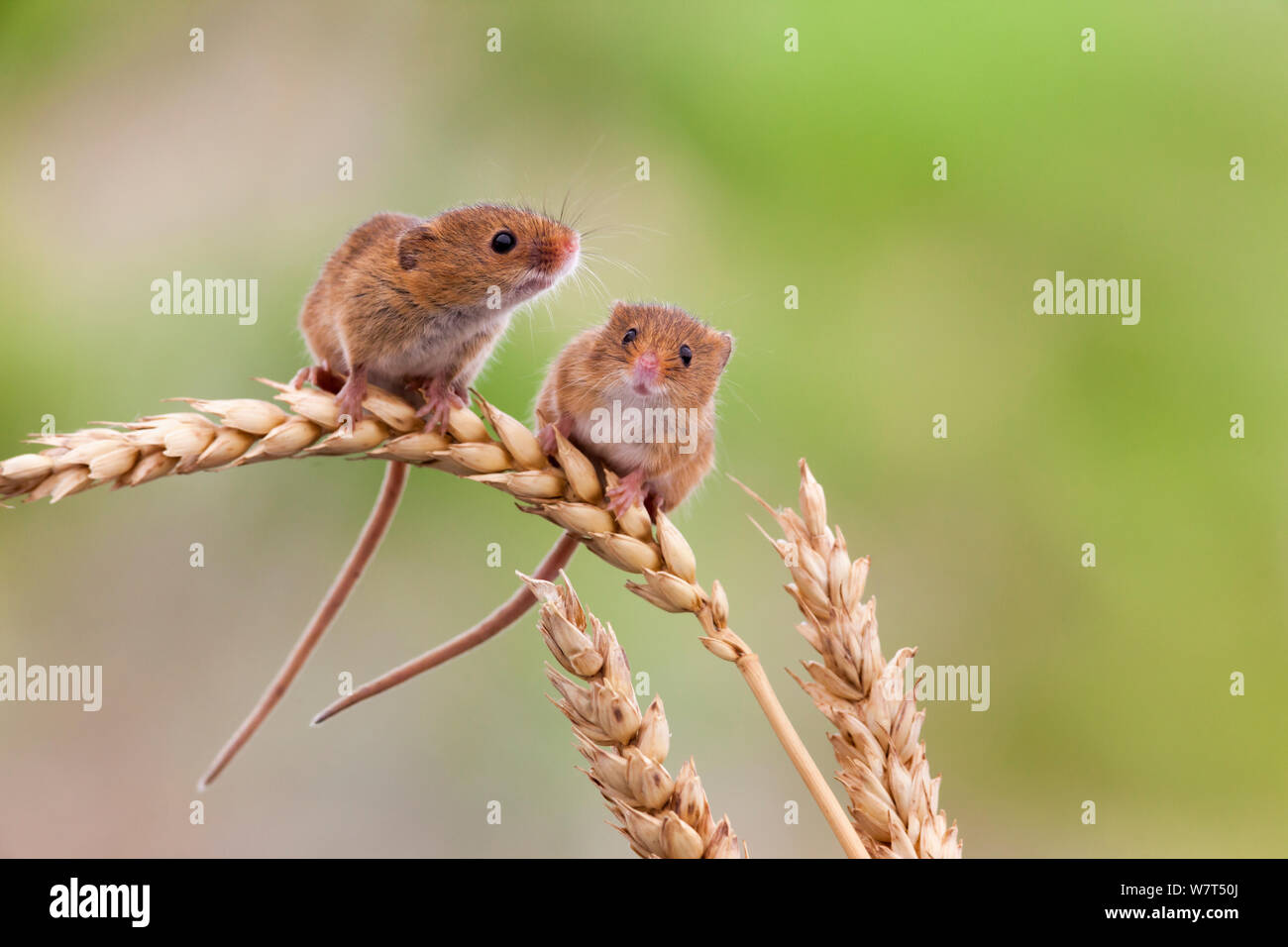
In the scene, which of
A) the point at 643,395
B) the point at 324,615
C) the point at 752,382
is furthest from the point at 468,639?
the point at 752,382

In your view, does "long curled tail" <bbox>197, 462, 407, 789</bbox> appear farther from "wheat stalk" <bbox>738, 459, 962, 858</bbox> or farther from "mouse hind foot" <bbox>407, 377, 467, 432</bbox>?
"wheat stalk" <bbox>738, 459, 962, 858</bbox>

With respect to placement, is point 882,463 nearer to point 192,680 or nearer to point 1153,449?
point 1153,449

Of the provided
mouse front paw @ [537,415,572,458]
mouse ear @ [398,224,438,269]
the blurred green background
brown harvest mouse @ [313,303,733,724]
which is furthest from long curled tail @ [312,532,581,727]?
the blurred green background

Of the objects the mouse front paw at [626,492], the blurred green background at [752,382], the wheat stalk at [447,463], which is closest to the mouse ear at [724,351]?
the mouse front paw at [626,492]

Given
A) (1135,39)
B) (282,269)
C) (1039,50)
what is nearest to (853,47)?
(1039,50)

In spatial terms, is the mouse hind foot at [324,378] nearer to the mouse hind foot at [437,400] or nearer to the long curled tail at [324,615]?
the mouse hind foot at [437,400]
